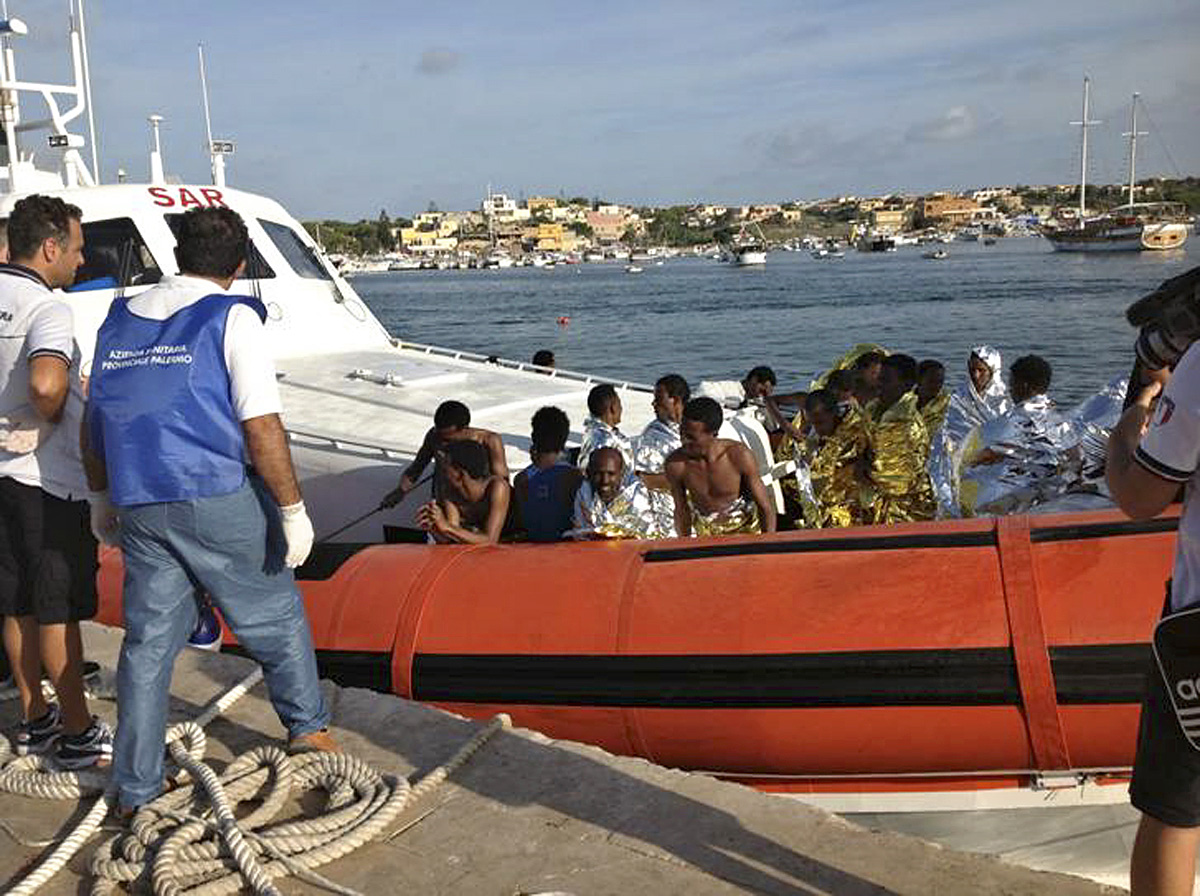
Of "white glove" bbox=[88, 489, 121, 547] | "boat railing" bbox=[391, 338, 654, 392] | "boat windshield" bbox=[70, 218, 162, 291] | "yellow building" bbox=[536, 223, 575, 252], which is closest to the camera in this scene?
"white glove" bbox=[88, 489, 121, 547]

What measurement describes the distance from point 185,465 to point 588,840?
1415 millimetres

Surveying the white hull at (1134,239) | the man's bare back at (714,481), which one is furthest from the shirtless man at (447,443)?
the white hull at (1134,239)

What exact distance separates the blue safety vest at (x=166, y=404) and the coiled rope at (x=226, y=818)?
813 millimetres

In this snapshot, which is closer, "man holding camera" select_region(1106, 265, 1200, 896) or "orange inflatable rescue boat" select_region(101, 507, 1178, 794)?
"man holding camera" select_region(1106, 265, 1200, 896)

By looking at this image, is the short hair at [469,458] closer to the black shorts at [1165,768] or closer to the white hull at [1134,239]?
the black shorts at [1165,768]

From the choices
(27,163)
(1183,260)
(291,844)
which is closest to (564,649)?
(291,844)

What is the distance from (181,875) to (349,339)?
730cm

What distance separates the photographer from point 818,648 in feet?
12.3

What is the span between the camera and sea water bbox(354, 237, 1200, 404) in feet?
91.7

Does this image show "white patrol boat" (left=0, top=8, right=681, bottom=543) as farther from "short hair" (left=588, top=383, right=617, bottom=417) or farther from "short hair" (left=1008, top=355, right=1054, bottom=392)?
"short hair" (left=1008, top=355, right=1054, bottom=392)

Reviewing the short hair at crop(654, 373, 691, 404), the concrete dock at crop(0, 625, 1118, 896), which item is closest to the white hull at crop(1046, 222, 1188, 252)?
the short hair at crop(654, 373, 691, 404)

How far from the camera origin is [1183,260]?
66250mm

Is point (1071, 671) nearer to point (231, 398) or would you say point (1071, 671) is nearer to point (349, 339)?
point (231, 398)

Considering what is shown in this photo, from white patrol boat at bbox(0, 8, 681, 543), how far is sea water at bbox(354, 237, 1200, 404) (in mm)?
11168
